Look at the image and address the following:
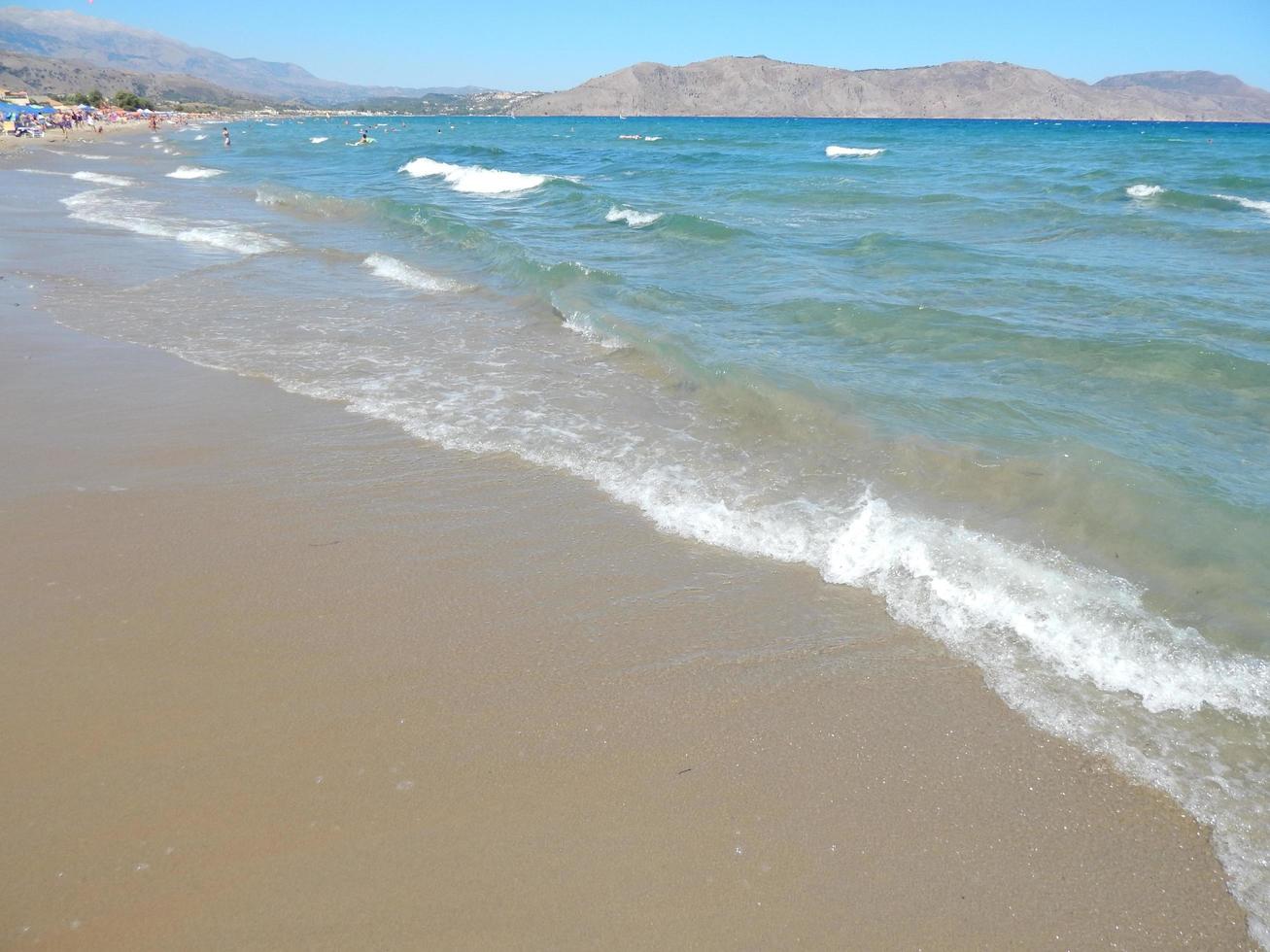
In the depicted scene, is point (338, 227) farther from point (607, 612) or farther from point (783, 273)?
point (607, 612)

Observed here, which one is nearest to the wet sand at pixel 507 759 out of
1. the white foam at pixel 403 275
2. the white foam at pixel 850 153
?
the white foam at pixel 403 275

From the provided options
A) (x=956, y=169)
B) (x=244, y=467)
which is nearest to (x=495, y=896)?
(x=244, y=467)

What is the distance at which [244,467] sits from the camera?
5.65m

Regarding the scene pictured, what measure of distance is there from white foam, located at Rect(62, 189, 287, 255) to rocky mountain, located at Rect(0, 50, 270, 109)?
104 m

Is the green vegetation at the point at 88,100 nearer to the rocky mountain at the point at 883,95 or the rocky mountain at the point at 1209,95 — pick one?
the rocky mountain at the point at 883,95

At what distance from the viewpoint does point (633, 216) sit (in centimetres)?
1842

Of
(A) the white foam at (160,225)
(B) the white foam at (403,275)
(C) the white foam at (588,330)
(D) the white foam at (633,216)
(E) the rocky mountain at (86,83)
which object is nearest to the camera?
(C) the white foam at (588,330)

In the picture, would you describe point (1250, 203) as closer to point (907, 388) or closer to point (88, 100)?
point (907, 388)

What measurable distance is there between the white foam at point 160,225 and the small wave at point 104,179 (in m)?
5.08

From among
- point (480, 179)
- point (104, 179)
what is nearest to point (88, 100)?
point (104, 179)

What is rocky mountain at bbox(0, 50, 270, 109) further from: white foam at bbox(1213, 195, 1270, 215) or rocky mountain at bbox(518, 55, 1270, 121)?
white foam at bbox(1213, 195, 1270, 215)

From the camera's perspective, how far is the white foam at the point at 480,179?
2636 centimetres

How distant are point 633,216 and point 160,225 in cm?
1033

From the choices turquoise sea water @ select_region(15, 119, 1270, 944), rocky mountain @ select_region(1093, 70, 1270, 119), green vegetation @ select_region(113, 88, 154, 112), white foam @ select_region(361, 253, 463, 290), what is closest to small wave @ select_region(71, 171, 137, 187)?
turquoise sea water @ select_region(15, 119, 1270, 944)
